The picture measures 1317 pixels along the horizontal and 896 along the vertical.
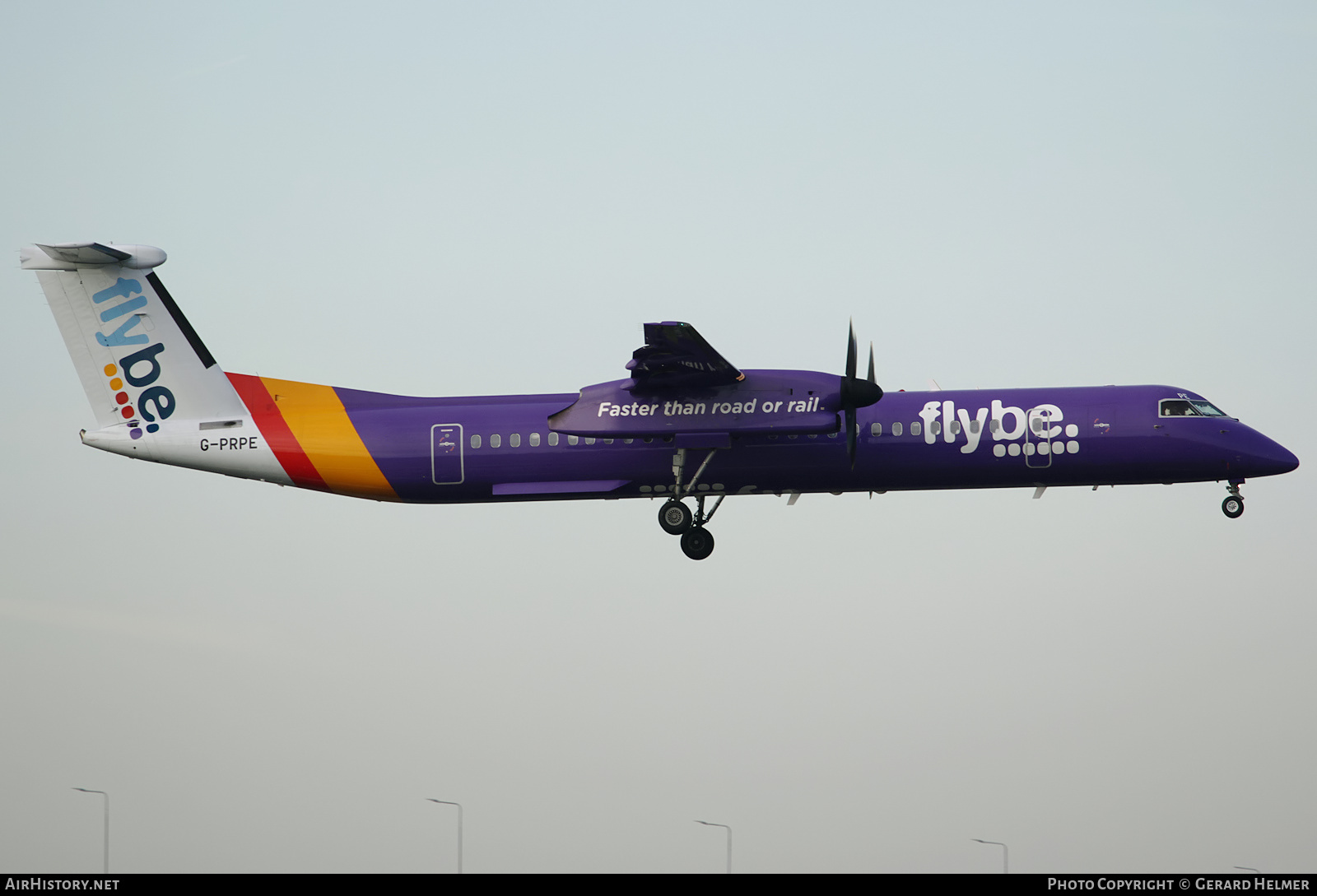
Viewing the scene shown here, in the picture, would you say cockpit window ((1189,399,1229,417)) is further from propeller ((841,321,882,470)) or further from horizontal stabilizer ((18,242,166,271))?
horizontal stabilizer ((18,242,166,271))

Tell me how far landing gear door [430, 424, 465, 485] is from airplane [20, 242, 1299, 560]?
0.04 m

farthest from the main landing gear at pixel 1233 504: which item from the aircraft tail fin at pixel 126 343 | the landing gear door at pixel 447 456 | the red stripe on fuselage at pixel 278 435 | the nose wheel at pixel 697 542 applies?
the aircraft tail fin at pixel 126 343

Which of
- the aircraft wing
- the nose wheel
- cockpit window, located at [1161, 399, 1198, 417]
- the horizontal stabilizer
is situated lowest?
the nose wheel

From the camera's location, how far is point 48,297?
30594 mm

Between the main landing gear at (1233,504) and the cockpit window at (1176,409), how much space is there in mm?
1830

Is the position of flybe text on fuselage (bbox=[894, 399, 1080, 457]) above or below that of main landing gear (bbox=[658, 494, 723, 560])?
above

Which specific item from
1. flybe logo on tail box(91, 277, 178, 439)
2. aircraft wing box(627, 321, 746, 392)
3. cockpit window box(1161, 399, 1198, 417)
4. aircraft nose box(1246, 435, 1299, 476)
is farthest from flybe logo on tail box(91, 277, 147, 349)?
aircraft nose box(1246, 435, 1299, 476)

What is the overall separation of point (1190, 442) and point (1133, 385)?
163 cm

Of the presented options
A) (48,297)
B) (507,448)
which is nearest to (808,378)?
(507,448)

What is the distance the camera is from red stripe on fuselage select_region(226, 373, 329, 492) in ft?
98.1

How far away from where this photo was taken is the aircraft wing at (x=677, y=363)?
86.7 ft

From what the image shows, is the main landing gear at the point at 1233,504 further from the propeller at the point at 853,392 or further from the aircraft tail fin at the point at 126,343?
the aircraft tail fin at the point at 126,343
